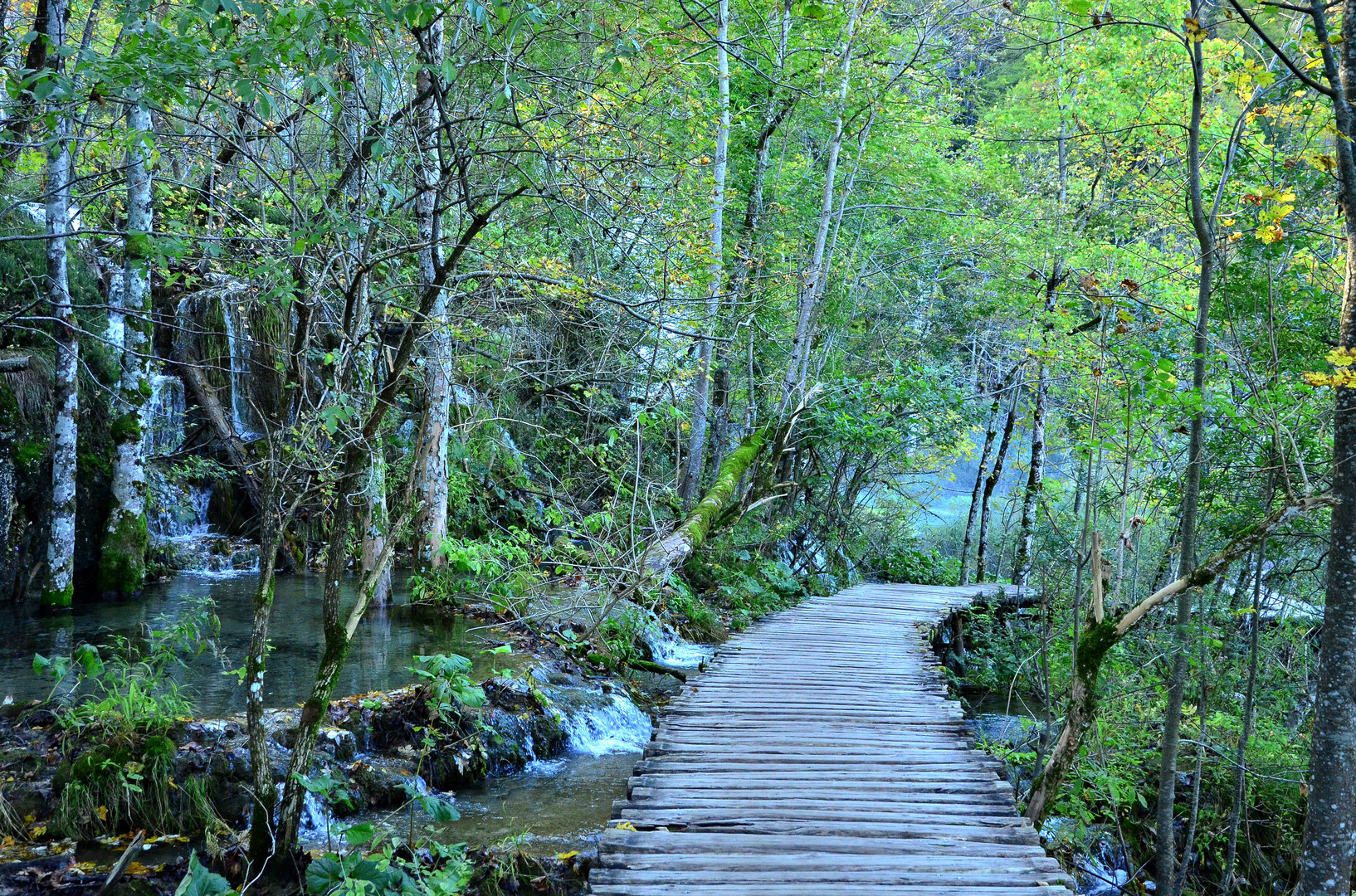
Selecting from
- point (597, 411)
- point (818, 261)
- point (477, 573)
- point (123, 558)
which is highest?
point (818, 261)

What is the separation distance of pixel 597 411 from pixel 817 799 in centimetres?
470

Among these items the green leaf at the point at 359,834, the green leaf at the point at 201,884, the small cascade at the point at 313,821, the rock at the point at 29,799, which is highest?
the green leaf at the point at 359,834

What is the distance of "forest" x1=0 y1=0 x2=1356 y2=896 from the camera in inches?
193

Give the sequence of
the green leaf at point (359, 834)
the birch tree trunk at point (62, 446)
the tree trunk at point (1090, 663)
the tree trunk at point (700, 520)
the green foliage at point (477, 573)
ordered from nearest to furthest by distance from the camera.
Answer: the green leaf at point (359, 834)
the tree trunk at point (1090, 663)
the tree trunk at point (700, 520)
the green foliage at point (477, 573)
the birch tree trunk at point (62, 446)

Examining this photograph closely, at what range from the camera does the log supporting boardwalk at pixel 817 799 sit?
4.34 metres

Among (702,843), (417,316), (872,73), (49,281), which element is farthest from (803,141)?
(702,843)

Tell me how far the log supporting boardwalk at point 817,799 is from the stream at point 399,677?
125cm

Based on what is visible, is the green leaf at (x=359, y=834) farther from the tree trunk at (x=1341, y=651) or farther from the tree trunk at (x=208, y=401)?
the tree trunk at (x=208, y=401)

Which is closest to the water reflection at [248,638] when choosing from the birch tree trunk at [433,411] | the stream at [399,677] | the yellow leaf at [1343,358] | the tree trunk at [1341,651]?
the stream at [399,677]

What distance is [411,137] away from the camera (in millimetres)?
4996

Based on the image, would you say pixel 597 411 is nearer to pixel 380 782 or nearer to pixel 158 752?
pixel 380 782

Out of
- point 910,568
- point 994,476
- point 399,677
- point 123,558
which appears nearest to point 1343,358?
point 399,677

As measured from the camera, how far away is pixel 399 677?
877 centimetres

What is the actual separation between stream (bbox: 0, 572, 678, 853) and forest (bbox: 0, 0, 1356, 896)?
0.07 m
